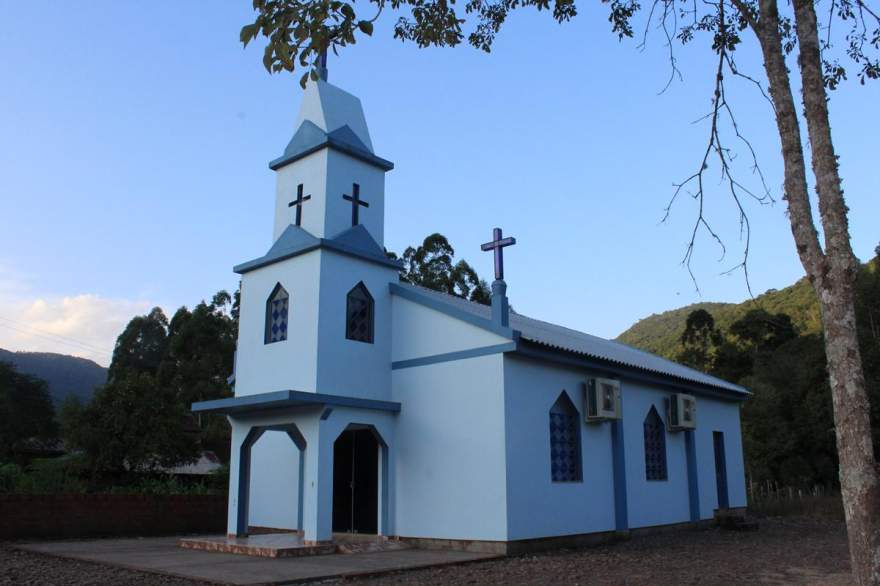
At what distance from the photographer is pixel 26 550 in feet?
37.5

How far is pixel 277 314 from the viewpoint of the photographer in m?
14.0

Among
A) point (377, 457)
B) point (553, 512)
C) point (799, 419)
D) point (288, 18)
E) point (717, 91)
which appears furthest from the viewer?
point (799, 419)

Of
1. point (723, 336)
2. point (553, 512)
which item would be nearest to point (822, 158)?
point (553, 512)

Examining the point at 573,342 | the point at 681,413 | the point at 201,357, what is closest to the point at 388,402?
the point at 573,342

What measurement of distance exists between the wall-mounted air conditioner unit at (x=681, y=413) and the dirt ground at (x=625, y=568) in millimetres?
3149

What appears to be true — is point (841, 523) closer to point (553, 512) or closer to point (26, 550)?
point (553, 512)

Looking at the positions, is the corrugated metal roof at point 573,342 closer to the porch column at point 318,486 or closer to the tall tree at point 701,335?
the porch column at point 318,486

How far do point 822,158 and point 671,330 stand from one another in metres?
66.4

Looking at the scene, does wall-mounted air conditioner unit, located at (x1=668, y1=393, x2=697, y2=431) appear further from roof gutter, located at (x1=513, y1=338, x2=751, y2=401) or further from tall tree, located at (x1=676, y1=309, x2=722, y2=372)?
tall tree, located at (x1=676, y1=309, x2=722, y2=372)

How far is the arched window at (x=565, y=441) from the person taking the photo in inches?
522

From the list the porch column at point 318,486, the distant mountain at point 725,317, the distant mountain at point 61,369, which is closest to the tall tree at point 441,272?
the distant mountain at point 725,317

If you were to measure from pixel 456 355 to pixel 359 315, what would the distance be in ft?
7.09

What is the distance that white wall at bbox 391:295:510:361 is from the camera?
12.7m

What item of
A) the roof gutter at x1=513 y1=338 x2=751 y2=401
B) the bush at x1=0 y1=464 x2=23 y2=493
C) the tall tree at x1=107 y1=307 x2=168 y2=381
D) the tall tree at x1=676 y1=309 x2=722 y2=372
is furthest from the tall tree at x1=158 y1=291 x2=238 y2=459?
the tall tree at x1=676 y1=309 x2=722 y2=372
